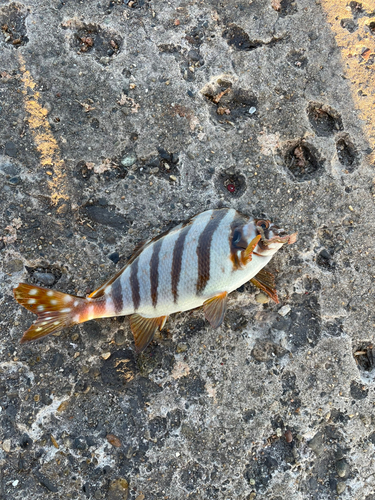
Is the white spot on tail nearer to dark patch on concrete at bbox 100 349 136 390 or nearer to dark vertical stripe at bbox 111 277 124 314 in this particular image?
dark vertical stripe at bbox 111 277 124 314

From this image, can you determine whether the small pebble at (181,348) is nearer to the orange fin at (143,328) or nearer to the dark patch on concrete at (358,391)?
the orange fin at (143,328)

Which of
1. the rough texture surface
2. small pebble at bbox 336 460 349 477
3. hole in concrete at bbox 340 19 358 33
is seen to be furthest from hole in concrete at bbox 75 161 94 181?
small pebble at bbox 336 460 349 477

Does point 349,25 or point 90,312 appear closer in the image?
point 90,312

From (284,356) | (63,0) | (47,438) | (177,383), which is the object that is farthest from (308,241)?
(63,0)

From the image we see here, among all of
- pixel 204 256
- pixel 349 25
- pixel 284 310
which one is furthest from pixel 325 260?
pixel 349 25

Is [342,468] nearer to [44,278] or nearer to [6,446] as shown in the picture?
[6,446]

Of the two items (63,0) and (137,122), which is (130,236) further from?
(63,0)
